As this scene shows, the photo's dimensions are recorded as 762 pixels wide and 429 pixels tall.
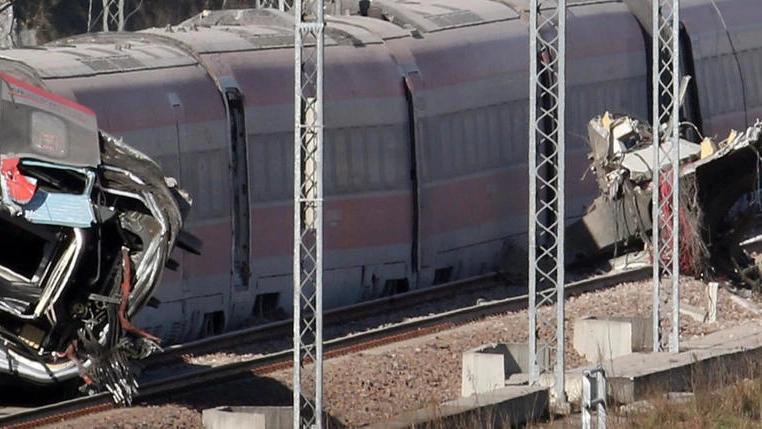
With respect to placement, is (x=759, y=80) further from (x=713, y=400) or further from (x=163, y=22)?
(x=163, y=22)

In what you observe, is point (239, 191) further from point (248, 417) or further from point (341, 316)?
point (248, 417)

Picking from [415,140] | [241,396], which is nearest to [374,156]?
[415,140]

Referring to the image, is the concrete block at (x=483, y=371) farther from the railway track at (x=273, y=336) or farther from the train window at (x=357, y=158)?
the train window at (x=357, y=158)

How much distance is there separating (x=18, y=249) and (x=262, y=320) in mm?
5605

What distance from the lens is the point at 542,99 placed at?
30.4 m

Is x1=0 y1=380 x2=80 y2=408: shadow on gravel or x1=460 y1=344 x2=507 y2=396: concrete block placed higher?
x1=0 y1=380 x2=80 y2=408: shadow on gravel

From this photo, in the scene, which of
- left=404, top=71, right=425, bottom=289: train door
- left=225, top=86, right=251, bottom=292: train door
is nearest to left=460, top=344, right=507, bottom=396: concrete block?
left=225, top=86, right=251, bottom=292: train door

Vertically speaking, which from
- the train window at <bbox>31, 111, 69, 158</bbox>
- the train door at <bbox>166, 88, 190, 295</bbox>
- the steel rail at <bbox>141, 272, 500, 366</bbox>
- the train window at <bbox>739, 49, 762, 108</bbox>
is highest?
the train window at <bbox>31, 111, 69, 158</bbox>

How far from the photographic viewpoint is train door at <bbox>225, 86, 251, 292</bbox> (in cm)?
2408

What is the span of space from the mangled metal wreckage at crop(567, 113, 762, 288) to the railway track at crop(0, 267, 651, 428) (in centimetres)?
101

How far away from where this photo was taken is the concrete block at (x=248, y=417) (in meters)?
17.6

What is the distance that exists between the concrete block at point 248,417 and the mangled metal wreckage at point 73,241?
1.28 meters

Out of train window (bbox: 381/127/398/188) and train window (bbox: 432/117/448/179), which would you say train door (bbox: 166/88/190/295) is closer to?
train window (bbox: 381/127/398/188)

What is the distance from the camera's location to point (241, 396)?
65.9ft
